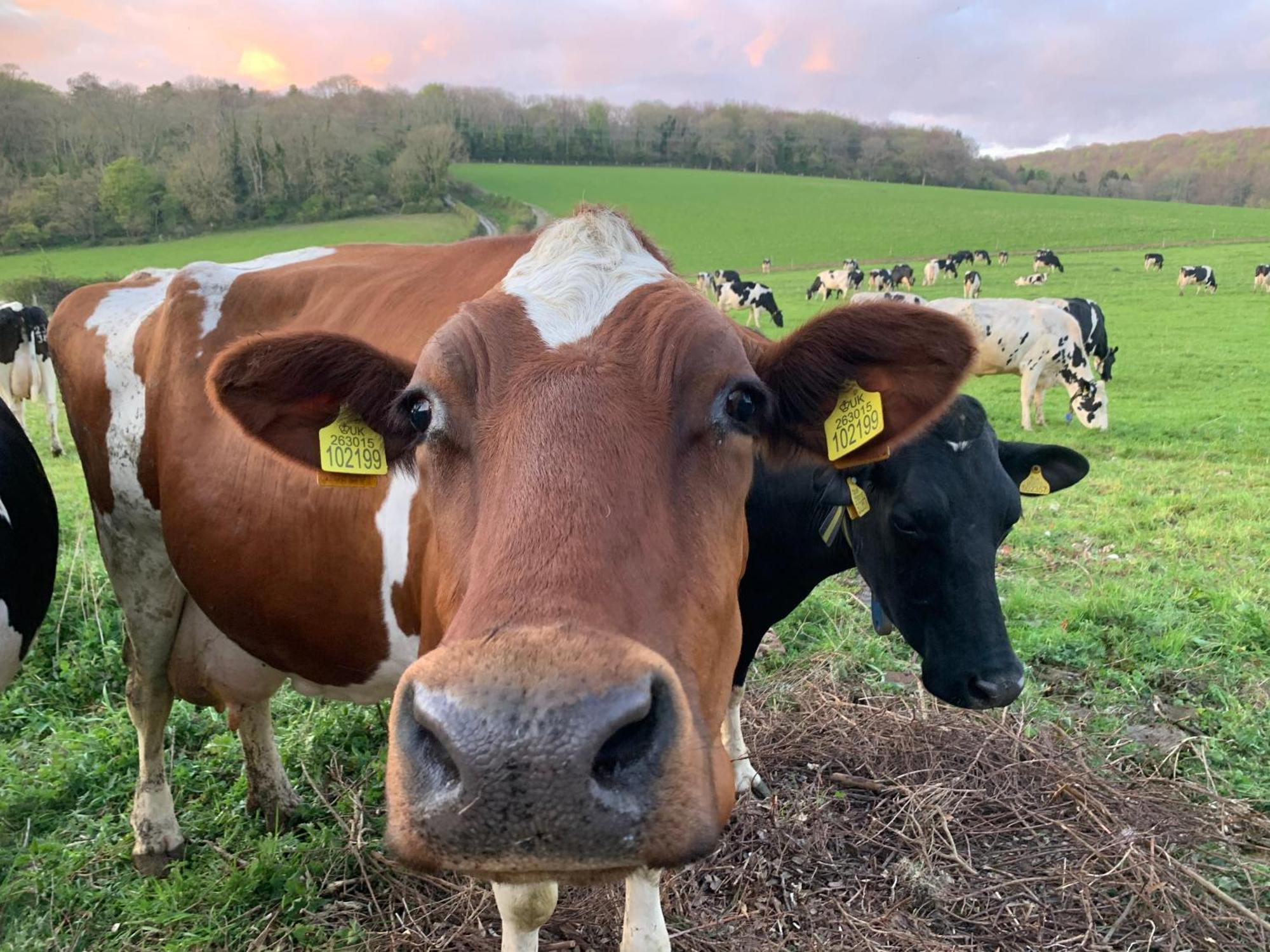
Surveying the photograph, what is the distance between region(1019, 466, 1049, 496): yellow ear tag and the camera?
402cm

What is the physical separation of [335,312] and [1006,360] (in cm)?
1437

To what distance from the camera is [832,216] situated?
5691 cm

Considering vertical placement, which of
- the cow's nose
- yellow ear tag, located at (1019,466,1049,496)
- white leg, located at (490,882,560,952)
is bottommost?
white leg, located at (490,882,560,952)

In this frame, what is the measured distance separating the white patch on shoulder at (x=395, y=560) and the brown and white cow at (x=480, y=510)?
0.04 feet

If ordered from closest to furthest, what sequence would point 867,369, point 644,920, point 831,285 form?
point 867,369 < point 644,920 < point 831,285

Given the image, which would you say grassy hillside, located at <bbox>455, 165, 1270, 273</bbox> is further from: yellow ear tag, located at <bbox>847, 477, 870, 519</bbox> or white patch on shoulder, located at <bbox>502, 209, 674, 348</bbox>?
white patch on shoulder, located at <bbox>502, 209, 674, 348</bbox>

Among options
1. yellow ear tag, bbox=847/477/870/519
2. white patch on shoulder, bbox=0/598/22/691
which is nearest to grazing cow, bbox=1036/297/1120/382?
yellow ear tag, bbox=847/477/870/519

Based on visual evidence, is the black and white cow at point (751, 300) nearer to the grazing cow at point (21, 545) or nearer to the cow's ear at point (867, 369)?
the grazing cow at point (21, 545)

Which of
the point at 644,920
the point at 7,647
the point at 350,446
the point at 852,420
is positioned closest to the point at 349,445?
the point at 350,446

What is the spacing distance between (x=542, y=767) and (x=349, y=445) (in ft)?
4.77

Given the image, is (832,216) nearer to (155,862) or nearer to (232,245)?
(232,245)

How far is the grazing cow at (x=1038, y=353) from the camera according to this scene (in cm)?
1338

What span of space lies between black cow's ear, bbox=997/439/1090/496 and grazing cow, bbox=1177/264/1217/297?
33.0 metres

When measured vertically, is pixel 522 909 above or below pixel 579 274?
below
